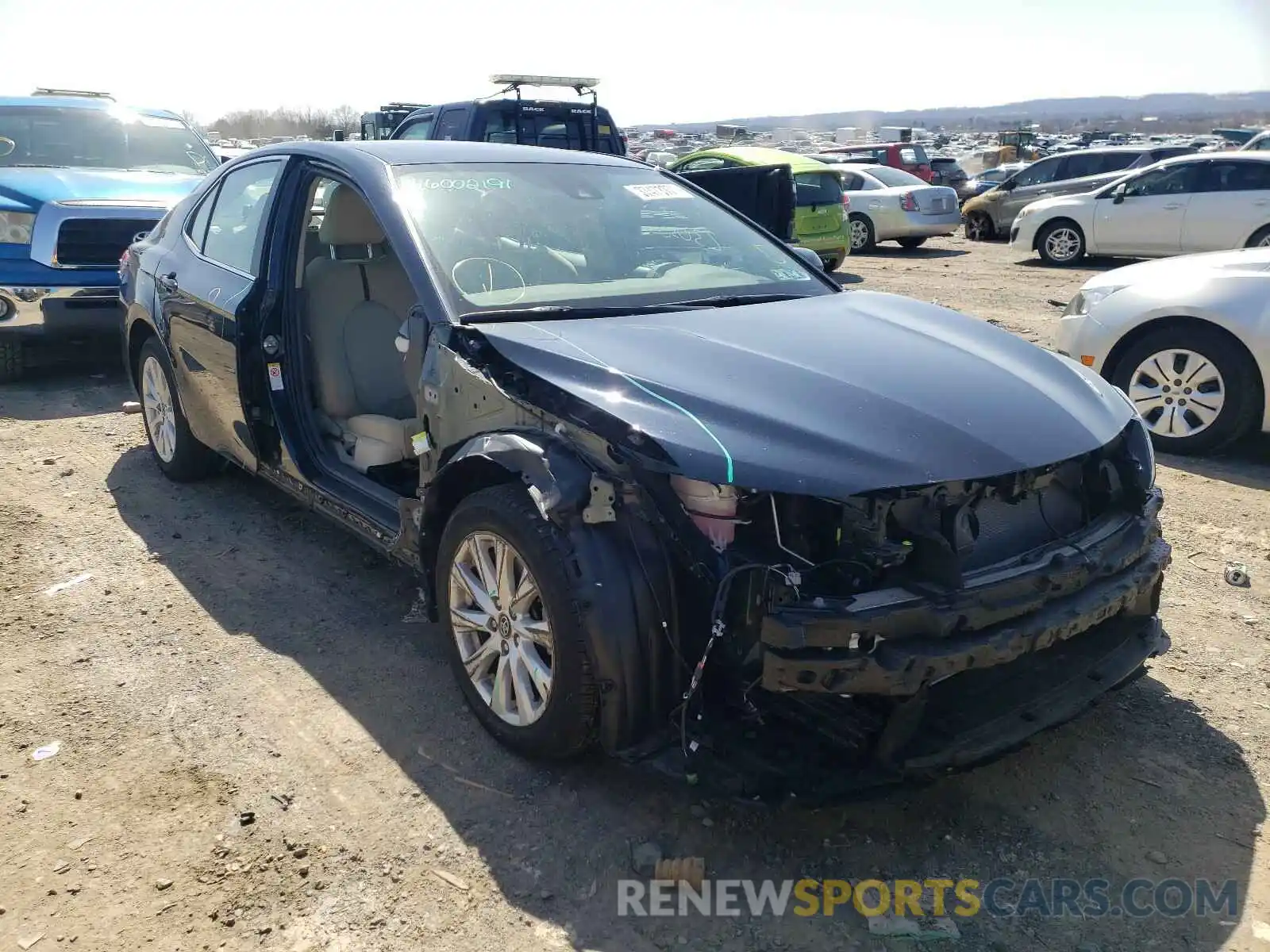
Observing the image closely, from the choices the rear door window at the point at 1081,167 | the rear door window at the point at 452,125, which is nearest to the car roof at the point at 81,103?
the rear door window at the point at 452,125

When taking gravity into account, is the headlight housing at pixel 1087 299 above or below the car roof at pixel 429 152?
below

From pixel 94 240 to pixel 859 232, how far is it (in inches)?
506

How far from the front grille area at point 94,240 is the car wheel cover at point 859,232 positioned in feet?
40.7

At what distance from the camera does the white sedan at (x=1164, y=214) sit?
12297 millimetres

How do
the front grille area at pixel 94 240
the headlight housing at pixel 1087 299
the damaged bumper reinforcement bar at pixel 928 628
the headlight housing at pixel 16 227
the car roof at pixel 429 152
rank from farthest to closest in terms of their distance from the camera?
the front grille area at pixel 94 240 → the headlight housing at pixel 16 227 → the headlight housing at pixel 1087 299 → the car roof at pixel 429 152 → the damaged bumper reinforcement bar at pixel 928 628

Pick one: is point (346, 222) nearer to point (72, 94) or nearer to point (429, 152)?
point (429, 152)

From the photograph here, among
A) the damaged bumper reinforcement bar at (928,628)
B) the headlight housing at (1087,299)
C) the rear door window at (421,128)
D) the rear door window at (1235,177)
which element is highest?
the rear door window at (421,128)

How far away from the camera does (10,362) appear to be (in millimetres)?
7516

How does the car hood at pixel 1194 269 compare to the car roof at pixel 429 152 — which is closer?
the car roof at pixel 429 152

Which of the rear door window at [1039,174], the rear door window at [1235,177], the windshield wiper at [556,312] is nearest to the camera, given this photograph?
Answer: the windshield wiper at [556,312]

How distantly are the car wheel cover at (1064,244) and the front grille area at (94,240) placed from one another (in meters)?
12.3

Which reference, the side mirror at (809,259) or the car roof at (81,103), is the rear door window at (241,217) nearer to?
the side mirror at (809,259)

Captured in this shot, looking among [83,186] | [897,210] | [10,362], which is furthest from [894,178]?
[10,362]

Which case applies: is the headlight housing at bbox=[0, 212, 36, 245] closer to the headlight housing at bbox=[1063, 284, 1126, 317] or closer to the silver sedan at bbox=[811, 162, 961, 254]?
the headlight housing at bbox=[1063, 284, 1126, 317]
